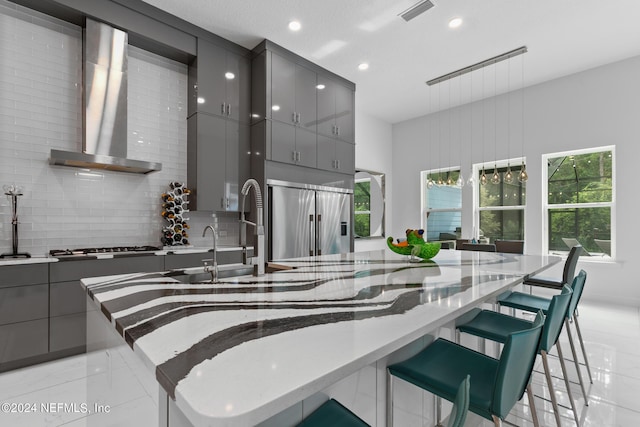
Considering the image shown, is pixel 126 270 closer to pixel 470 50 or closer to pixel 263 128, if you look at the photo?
pixel 263 128

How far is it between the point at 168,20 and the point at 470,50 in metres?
3.53

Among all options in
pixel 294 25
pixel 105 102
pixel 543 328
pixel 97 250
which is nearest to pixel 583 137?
pixel 294 25

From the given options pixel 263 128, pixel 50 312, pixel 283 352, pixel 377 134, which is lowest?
pixel 50 312

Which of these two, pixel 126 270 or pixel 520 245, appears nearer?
pixel 126 270

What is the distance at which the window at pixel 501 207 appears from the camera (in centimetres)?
524

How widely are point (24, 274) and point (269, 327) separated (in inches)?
101

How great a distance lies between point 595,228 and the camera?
455cm

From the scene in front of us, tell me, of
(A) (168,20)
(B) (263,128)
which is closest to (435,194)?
(B) (263,128)

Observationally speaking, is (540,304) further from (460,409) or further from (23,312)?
(23,312)

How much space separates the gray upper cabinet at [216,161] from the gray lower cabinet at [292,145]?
396 mm

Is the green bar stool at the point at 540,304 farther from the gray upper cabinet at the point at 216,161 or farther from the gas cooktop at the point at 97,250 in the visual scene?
the gas cooktop at the point at 97,250

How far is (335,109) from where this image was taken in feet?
15.2

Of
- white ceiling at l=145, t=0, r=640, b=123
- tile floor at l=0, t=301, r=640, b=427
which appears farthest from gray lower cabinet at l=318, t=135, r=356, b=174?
tile floor at l=0, t=301, r=640, b=427

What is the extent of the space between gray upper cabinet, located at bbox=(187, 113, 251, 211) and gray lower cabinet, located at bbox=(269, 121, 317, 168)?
0.40 metres
